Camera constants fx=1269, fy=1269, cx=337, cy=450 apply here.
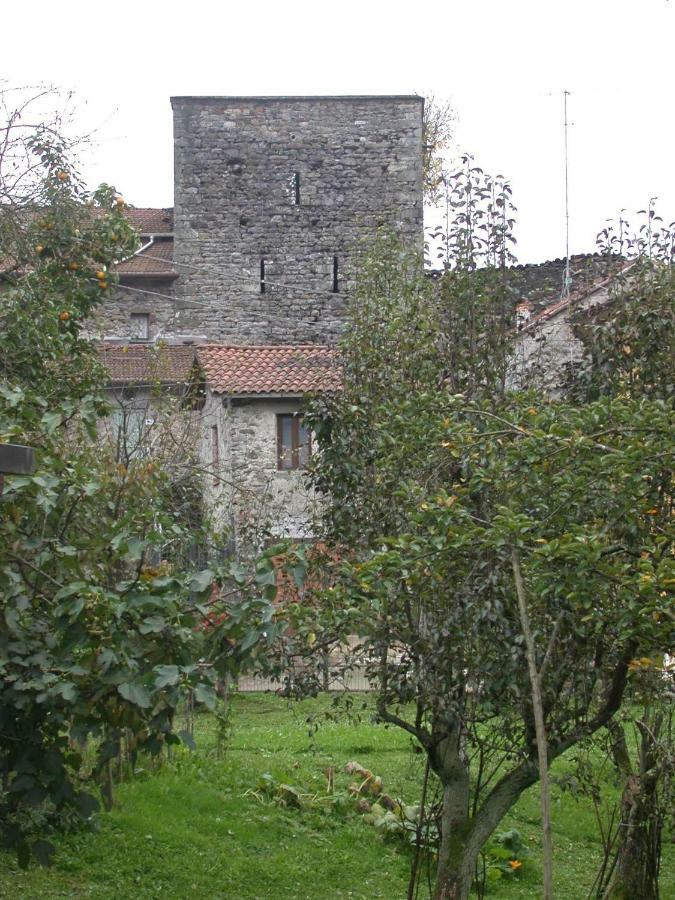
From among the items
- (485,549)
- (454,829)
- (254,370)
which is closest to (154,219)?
(254,370)

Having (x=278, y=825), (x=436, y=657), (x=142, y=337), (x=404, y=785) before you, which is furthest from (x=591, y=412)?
(x=142, y=337)

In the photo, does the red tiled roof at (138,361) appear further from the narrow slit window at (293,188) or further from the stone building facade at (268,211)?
the narrow slit window at (293,188)

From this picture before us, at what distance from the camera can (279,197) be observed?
2867 centimetres

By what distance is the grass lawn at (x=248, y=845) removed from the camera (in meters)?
8.99

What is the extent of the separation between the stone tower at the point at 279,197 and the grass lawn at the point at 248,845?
16.6 metres

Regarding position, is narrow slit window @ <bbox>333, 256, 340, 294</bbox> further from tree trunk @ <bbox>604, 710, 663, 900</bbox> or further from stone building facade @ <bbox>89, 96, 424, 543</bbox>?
tree trunk @ <bbox>604, 710, 663, 900</bbox>

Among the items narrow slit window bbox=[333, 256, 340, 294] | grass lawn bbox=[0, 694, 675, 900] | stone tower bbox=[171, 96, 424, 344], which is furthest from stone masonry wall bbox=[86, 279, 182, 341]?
grass lawn bbox=[0, 694, 675, 900]

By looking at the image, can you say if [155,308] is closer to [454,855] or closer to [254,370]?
[254,370]

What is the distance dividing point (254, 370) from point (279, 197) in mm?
8213

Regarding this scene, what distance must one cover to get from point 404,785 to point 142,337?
17173 millimetres

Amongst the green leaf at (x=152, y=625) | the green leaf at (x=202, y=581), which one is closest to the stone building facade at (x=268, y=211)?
the green leaf at (x=202, y=581)

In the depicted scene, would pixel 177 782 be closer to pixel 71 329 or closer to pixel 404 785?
pixel 404 785

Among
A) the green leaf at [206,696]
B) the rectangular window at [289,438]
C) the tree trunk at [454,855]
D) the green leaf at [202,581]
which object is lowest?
the tree trunk at [454,855]

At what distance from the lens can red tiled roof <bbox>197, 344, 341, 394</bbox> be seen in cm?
2108
